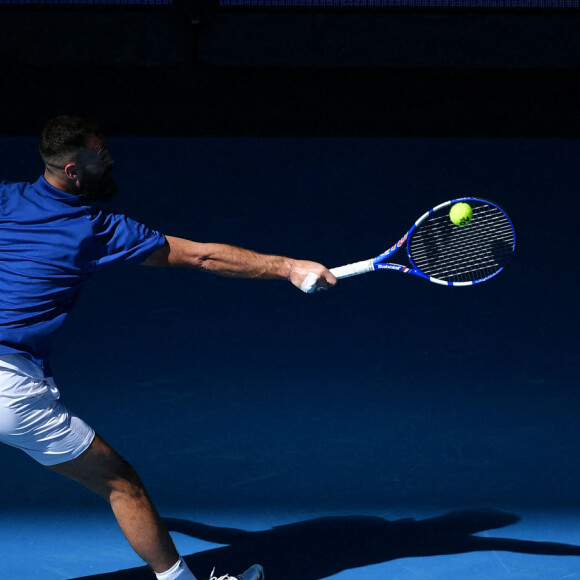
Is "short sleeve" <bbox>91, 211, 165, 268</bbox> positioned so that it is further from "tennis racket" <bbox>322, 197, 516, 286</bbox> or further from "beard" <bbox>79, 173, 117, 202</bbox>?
"tennis racket" <bbox>322, 197, 516, 286</bbox>

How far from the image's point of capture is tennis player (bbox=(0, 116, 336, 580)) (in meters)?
2.87

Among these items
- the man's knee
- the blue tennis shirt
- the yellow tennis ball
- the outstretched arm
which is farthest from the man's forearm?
the yellow tennis ball

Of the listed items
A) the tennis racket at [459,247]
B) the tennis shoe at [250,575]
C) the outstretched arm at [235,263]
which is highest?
the tennis racket at [459,247]

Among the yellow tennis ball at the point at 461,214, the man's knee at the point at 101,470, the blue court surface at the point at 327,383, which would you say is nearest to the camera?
the man's knee at the point at 101,470

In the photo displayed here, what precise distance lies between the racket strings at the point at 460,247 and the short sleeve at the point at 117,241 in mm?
1414

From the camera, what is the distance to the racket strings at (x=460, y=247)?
429cm

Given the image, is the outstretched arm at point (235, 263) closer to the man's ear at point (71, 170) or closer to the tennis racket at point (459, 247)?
the man's ear at point (71, 170)

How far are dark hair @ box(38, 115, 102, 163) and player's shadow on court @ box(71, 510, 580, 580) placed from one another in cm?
138

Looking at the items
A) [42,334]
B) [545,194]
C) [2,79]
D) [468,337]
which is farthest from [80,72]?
[42,334]

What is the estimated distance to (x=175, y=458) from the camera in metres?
4.00

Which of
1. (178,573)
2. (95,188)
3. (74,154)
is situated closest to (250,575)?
(178,573)

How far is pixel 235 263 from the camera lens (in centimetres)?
316

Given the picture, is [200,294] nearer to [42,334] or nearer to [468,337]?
[468,337]

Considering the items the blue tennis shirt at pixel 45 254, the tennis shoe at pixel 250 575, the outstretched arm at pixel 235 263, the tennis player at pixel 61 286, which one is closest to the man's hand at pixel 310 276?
the outstretched arm at pixel 235 263
